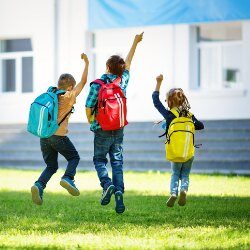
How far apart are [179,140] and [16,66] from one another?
12560 mm

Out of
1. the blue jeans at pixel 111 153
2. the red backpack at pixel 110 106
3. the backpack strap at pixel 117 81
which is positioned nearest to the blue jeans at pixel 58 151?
the blue jeans at pixel 111 153

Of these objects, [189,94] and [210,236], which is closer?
[210,236]

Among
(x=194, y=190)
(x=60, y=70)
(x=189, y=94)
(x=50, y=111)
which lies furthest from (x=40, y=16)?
(x=50, y=111)

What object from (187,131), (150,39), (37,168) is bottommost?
(37,168)

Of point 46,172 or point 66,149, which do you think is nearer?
point 66,149

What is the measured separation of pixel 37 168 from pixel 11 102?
3035mm

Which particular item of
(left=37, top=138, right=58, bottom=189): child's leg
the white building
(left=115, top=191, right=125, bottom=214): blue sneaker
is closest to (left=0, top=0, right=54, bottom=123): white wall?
the white building

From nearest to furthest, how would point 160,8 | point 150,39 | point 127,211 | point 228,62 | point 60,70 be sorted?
point 127,211
point 160,8
point 150,39
point 60,70
point 228,62

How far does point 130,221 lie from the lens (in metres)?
7.88

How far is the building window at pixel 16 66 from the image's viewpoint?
20953mm

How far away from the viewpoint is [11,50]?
21.1 metres

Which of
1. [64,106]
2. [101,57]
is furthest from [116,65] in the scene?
[101,57]

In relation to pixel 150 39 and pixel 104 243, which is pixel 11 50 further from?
pixel 104 243

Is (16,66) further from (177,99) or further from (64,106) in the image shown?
(177,99)
